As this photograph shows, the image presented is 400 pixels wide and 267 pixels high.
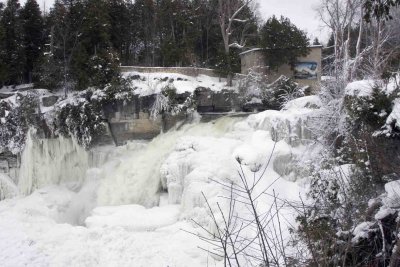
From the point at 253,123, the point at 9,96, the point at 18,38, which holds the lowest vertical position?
the point at 253,123

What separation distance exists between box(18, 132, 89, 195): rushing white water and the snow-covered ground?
37 millimetres

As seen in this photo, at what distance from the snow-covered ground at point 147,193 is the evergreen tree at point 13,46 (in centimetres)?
653

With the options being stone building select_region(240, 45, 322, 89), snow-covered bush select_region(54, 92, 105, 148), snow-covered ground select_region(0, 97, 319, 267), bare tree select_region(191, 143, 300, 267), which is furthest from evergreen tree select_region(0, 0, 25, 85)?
bare tree select_region(191, 143, 300, 267)

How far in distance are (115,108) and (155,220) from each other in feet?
22.1

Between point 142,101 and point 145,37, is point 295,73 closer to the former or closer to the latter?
point 142,101

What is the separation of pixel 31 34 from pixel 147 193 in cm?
1319

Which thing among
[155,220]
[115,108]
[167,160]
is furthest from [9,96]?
[155,220]

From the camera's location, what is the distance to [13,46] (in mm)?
21047

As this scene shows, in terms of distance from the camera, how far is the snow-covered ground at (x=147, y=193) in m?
10.1

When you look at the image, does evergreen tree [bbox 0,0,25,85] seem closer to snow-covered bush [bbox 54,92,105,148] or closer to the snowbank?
snow-covered bush [bbox 54,92,105,148]

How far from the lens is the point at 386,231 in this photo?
217 inches

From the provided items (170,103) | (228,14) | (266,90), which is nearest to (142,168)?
(170,103)

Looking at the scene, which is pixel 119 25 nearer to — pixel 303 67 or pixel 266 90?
pixel 266 90

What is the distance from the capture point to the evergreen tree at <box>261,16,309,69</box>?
20.0m
